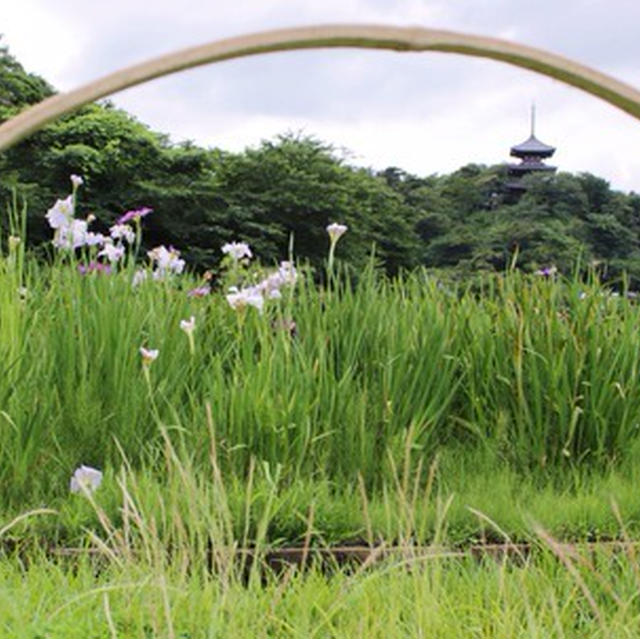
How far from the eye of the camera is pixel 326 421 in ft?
9.70

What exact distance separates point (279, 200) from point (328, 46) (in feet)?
66.4

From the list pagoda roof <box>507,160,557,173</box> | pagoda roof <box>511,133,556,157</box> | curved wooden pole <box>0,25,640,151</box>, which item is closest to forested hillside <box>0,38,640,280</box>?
pagoda roof <box>507,160,557,173</box>

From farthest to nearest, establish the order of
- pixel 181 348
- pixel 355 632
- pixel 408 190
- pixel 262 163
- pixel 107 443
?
pixel 408 190 < pixel 262 163 < pixel 181 348 < pixel 107 443 < pixel 355 632

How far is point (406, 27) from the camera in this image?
92cm

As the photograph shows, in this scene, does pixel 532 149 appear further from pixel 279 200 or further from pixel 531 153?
pixel 279 200

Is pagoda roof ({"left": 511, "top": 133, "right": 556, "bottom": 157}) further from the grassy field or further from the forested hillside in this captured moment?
the grassy field

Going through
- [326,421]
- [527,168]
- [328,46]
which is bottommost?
[326,421]

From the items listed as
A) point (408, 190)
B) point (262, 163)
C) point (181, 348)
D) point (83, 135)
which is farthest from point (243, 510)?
point (408, 190)

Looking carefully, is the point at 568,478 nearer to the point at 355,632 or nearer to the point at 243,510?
the point at 243,510

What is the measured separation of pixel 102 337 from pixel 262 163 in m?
A: 18.7

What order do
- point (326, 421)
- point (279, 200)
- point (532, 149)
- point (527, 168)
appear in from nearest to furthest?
point (326, 421)
point (279, 200)
point (527, 168)
point (532, 149)

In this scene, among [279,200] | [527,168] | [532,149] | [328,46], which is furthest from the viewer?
[532,149]

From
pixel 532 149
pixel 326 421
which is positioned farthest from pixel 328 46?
pixel 532 149

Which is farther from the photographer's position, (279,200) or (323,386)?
(279,200)
